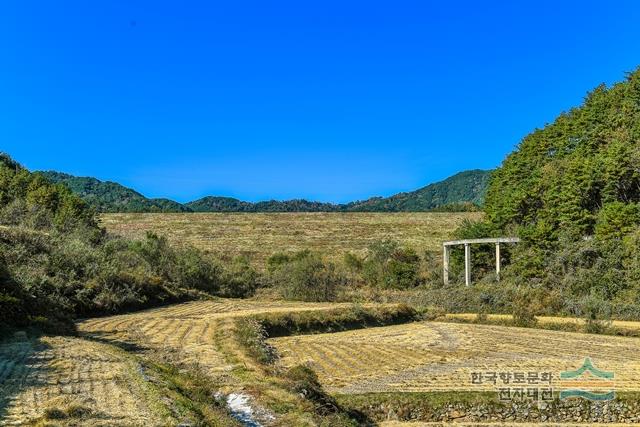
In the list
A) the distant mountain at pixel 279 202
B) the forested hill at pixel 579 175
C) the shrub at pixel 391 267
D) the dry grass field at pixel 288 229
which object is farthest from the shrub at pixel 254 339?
the distant mountain at pixel 279 202

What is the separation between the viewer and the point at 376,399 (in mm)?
12344

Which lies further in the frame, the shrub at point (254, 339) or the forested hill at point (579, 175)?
the forested hill at point (579, 175)

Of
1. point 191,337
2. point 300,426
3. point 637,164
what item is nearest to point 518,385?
point 300,426

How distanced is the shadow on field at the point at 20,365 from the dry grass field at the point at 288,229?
40.4 metres

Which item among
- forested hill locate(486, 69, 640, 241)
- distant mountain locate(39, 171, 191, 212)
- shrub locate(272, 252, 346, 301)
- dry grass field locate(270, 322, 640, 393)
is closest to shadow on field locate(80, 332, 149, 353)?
dry grass field locate(270, 322, 640, 393)

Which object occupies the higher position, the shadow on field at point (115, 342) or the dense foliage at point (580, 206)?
the dense foliage at point (580, 206)

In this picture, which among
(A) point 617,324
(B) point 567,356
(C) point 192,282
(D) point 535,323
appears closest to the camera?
(B) point 567,356

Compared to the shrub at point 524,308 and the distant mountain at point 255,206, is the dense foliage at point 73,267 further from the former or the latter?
the distant mountain at point 255,206

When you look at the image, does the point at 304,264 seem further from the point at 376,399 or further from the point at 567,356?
the point at 376,399

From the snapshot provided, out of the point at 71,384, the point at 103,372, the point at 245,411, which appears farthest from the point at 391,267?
the point at 71,384

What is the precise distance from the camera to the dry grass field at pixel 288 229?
58625 millimetres

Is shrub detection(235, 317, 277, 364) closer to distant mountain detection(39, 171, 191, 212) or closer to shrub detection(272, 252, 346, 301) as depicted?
shrub detection(272, 252, 346, 301)

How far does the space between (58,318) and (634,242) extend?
29255 mm

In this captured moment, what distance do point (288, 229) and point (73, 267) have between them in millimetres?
41873
